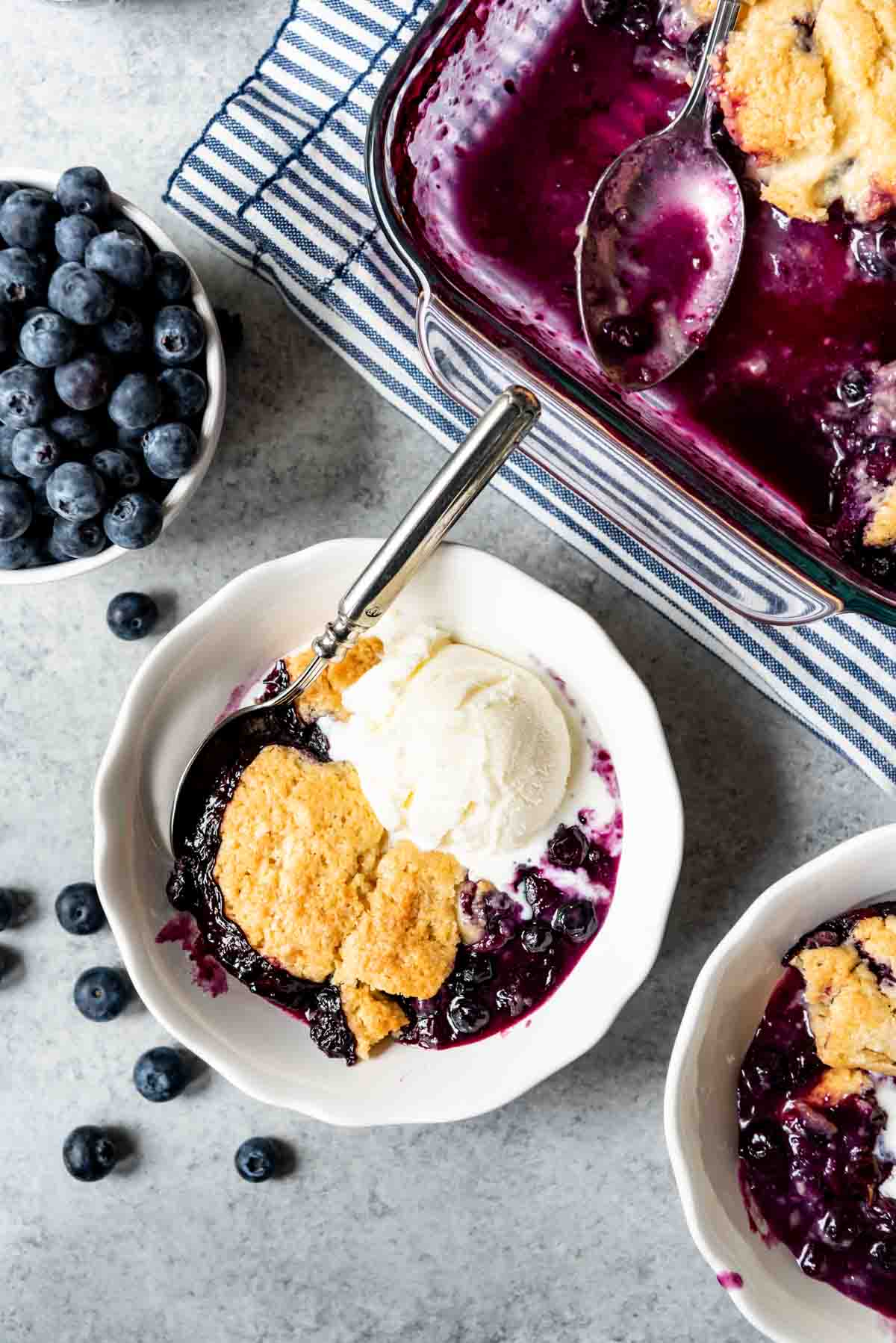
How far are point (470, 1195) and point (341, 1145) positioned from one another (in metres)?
0.27

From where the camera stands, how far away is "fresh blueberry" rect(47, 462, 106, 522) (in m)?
2.10

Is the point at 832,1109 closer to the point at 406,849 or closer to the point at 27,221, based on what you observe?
the point at 406,849

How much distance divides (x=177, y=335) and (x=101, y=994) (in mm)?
1266

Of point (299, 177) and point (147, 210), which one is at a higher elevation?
point (299, 177)

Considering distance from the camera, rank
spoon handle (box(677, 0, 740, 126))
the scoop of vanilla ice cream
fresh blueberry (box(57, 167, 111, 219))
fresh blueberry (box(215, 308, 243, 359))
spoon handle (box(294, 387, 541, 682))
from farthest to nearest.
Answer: fresh blueberry (box(215, 308, 243, 359)) < the scoop of vanilla ice cream < fresh blueberry (box(57, 167, 111, 219)) < spoon handle (box(294, 387, 541, 682)) < spoon handle (box(677, 0, 740, 126))

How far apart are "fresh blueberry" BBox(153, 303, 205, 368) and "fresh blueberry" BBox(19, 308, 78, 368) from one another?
→ 5.7 inches

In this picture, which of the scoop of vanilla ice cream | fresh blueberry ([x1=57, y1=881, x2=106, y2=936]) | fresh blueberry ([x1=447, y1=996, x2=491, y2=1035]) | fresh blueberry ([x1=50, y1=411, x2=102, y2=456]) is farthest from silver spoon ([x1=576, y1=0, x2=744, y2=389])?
fresh blueberry ([x1=57, y1=881, x2=106, y2=936])

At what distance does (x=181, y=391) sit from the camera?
2182 millimetres

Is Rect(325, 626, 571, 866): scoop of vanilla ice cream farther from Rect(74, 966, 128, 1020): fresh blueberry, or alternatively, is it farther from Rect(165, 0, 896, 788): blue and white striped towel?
Rect(74, 966, 128, 1020): fresh blueberry

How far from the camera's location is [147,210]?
8.13 ft

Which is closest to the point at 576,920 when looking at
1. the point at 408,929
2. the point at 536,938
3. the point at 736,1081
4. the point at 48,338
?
the point at 536,938

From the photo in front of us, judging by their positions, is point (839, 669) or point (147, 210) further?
point (147, 210)

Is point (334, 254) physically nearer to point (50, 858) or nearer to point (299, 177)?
point (299, 177)

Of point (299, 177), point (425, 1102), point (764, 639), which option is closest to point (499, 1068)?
point (425, 1102)
